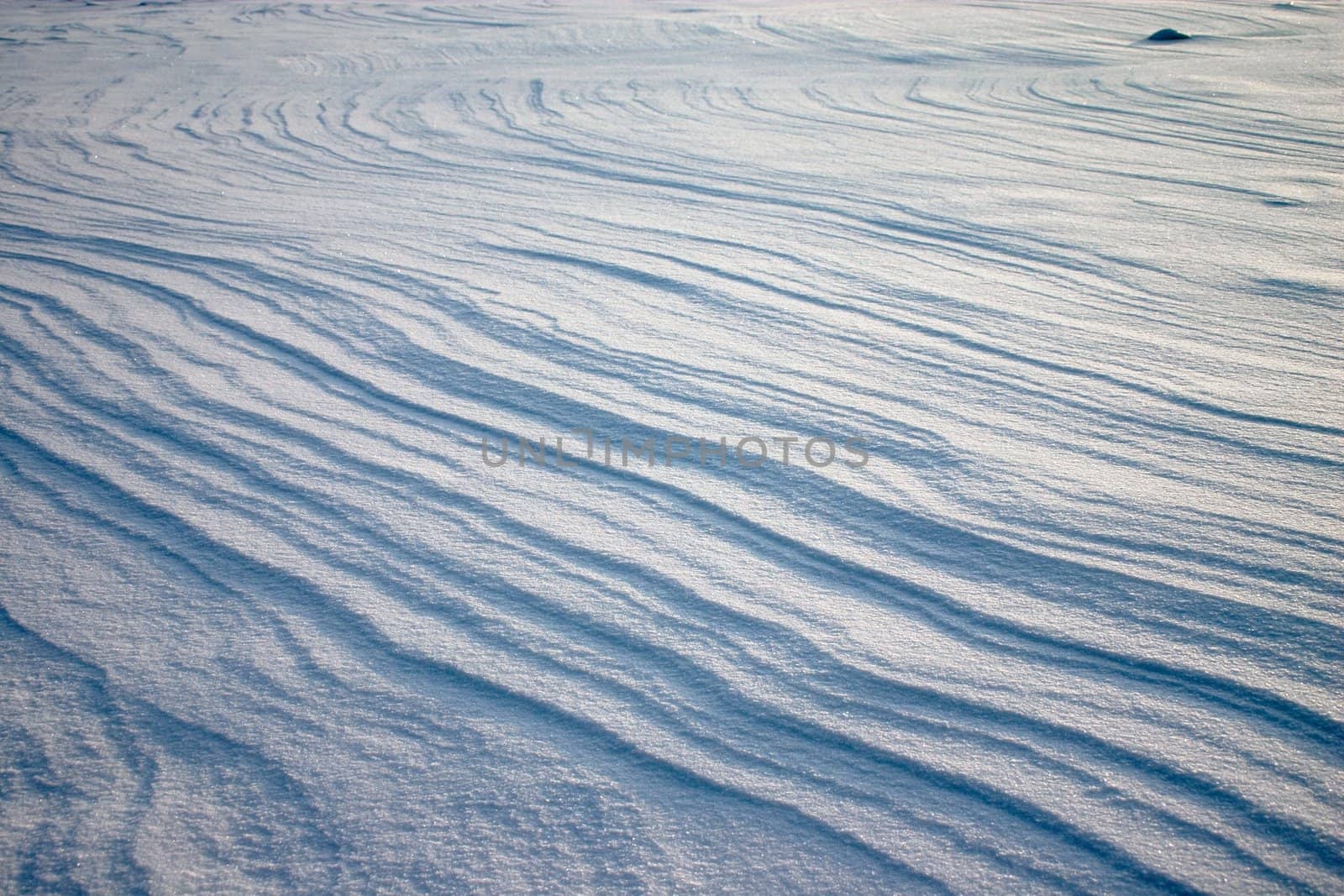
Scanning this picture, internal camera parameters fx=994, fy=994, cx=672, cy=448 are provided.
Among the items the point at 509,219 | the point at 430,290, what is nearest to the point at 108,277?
the point at 430,290

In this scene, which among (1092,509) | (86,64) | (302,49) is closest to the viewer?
(1092,509)

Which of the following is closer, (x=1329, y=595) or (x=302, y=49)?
(x=1329, y=595)

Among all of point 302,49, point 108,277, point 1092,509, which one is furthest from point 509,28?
point 1092,509

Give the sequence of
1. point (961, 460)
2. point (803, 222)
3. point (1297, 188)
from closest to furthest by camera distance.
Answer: point (961, 460), point (803, 222), point (1297, 188)

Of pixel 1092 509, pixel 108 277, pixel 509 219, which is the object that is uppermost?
pixel 509 219

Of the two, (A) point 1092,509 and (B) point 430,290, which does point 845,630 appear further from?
(B) point 430,290

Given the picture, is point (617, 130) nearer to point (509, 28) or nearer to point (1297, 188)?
point (1297, 188)

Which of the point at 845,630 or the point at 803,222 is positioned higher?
the point at 803,222
